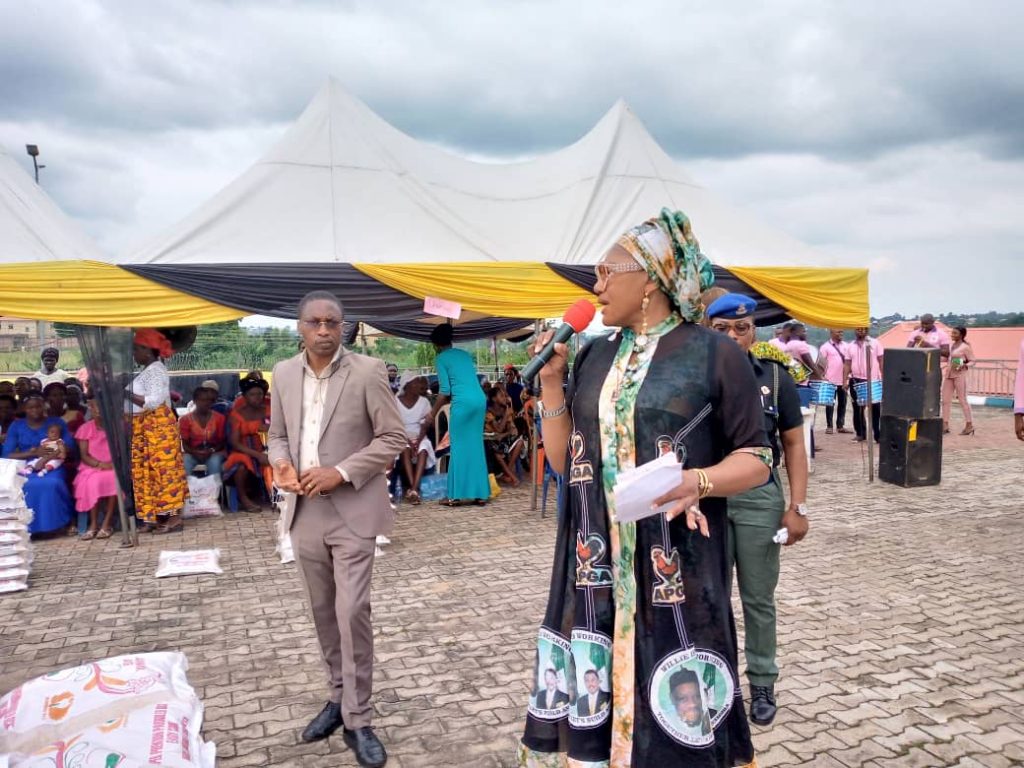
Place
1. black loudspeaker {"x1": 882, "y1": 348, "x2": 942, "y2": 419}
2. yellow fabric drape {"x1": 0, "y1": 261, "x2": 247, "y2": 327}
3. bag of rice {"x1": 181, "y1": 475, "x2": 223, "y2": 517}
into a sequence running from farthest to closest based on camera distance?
1. black loudspeaker {"x1": 882, "y1": 348, "x2": 942, "y2": 419}
2. bag of rice {"x1": 181, "y1": 475, "x2": 223, "y2": 517}
3. yellow fabric drape {"x1": 0, "y1": 261, "x2": 247, "y2": 327}

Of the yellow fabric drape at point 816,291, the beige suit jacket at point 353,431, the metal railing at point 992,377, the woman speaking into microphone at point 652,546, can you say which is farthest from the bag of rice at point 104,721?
the metal railing at point 992,377

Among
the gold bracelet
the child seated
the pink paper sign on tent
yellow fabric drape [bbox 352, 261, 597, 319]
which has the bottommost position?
the child seated

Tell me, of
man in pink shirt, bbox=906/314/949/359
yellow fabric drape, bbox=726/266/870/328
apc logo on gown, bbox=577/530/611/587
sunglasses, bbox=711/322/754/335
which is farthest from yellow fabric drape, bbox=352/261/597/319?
man in pink shirt, bbox=906/314/949/359

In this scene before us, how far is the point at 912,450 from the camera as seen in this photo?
873 centimetres

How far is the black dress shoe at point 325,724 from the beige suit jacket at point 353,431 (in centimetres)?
84

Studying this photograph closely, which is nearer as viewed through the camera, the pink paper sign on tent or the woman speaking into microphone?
the woman speaking into microphone

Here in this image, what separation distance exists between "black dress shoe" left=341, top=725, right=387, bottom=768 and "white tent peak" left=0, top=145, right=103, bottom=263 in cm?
533

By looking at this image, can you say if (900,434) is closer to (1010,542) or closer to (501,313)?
(1010,542)

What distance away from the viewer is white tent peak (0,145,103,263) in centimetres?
640

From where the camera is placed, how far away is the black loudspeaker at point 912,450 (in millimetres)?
8703

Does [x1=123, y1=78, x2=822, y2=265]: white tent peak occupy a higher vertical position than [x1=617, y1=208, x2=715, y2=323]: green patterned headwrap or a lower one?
higher

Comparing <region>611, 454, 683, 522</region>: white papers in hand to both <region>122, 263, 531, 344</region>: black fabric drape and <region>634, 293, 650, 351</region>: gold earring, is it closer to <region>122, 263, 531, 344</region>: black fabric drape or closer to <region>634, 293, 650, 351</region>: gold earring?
<region>634, 293, 650, 351</region>: gold earring

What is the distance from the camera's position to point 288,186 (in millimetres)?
7629

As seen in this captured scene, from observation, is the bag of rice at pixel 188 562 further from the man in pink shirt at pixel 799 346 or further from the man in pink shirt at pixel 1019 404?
the man in pink shirt at pixel 799 346
